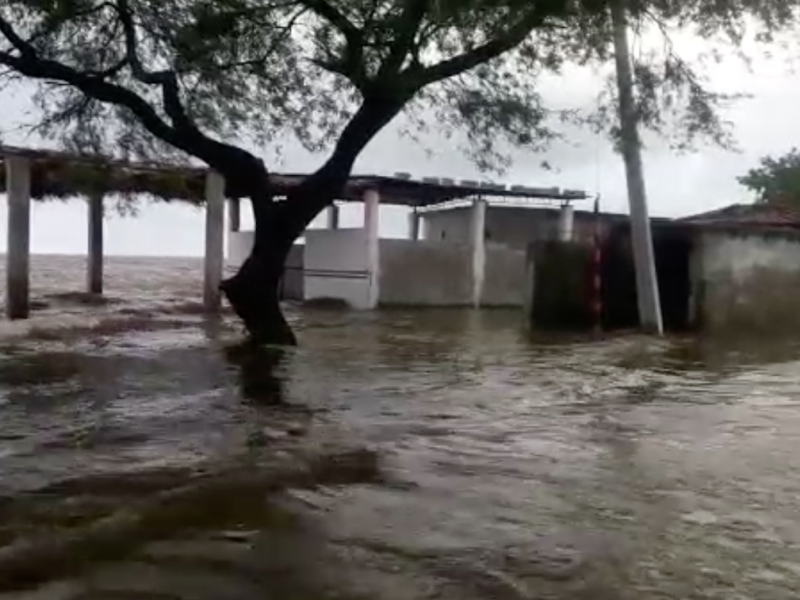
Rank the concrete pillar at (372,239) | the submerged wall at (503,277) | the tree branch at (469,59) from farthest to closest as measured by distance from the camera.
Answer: the submerged wall at (503,277) → the concrete pillar at (372,239) → the tree branch at (469,59)

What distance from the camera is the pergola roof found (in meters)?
14.5

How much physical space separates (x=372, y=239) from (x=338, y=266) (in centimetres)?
168

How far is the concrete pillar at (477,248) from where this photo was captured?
24.9 metres

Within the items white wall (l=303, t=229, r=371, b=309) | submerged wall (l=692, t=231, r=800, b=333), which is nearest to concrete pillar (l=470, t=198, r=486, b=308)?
white wall (l=303, t=229, r=371, b=309)

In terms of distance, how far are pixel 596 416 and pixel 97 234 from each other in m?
21.4

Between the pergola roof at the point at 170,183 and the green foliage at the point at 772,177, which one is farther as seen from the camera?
the green foliage at the point at 772,177

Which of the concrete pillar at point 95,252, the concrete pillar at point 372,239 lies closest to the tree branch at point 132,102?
the concrete pillar at point 372,239

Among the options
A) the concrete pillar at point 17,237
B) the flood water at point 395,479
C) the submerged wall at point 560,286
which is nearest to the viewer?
the flood water at point 395,479

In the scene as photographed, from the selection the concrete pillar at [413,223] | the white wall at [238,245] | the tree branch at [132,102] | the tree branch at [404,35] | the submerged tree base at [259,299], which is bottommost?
the submerged tree base at [259,299]

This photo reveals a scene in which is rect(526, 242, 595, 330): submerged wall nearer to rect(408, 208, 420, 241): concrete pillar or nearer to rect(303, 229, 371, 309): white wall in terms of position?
rect(303, 229, 371, 309): white wall

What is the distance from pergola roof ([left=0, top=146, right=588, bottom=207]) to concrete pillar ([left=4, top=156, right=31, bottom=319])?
29cm

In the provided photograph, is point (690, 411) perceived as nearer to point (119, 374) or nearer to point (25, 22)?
point (119, 374)

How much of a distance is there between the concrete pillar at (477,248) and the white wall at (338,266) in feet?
9.59

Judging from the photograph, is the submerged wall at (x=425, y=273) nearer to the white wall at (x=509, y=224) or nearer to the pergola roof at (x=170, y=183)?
the pergola roof at (x=170, y=183)
